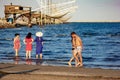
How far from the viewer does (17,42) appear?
73.7 feet

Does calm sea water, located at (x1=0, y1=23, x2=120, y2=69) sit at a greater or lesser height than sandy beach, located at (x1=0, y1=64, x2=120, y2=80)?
lesser

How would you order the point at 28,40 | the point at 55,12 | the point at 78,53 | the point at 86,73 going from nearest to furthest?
1. the point at 86,73
2. the point at 78,53
3. the point at 28,40
4. the point at 55,12

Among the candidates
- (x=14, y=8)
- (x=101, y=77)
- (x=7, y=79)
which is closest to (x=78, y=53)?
(x=101, y=77)

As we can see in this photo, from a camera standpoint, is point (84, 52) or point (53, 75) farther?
point (84, 52)

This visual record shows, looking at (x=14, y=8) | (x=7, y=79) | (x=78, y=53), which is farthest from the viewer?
(x=14, y=8)

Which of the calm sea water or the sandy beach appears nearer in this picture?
the sandy beach

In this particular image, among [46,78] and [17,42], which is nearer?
[46,78]

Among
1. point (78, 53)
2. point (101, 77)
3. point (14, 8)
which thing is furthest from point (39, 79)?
point (14, 8)

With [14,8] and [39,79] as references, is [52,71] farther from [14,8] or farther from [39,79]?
[14,8]

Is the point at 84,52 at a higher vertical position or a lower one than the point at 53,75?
lower

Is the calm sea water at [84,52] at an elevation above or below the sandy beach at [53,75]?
below

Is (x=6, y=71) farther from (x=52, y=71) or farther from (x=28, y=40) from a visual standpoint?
(x=28, y=40)

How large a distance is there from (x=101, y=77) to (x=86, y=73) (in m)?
0.98

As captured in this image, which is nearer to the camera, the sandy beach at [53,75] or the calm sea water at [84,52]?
the sandy beach at [53,75]
